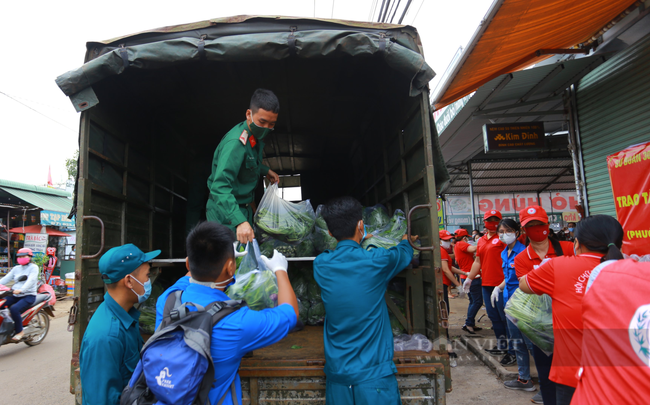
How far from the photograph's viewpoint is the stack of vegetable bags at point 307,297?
3.22m

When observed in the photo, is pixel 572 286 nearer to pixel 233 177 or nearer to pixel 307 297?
pixel 307 297

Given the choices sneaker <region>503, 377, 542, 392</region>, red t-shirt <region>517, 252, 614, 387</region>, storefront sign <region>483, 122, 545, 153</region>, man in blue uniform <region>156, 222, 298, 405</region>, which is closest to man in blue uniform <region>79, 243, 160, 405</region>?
man in blue uniform <region>156, 222, 298, 405</region>

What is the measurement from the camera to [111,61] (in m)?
2.30

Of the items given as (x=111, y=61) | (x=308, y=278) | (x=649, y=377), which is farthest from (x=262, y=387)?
(x=111, y=61)

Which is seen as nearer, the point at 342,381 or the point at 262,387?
the point at 342,381

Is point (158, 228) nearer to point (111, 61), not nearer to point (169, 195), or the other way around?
point (169, 195)

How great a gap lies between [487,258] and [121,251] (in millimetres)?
4489

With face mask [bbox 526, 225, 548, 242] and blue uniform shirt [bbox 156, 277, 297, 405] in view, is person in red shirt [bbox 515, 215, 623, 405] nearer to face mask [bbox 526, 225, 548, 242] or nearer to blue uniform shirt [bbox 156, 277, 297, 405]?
face mask [bbox 526, 225, 548, 242]

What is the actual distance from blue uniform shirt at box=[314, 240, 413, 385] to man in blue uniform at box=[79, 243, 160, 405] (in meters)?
1.03

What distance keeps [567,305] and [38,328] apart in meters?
8.27

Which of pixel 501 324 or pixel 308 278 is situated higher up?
pixel 308 278

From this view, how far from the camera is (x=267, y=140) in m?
4.78

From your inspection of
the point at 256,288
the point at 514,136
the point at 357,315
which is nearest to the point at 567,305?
the point at 357,315

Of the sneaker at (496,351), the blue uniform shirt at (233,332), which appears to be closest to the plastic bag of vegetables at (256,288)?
the blue uniform shirt at (233,332)
